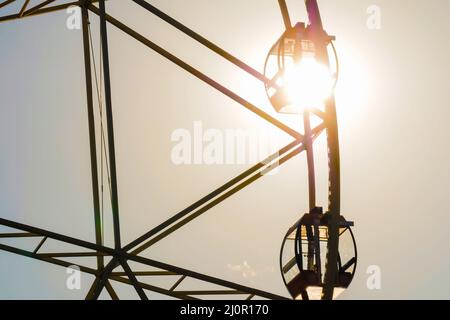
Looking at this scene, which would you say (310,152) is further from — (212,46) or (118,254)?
(118,254)

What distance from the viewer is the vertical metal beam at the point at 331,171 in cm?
1061

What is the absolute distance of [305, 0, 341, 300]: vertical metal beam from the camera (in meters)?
10.6

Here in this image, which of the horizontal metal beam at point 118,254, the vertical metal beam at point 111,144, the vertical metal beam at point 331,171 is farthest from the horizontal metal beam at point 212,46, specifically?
the horizontal metal beam at point 118,254

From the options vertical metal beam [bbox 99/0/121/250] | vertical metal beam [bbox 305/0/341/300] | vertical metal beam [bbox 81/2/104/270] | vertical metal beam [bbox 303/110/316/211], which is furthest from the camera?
vertical metal beam [bbox 303/110/316/211]

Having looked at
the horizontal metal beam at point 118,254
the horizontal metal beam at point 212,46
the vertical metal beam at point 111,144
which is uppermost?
the horizontal metal beam at point 212,46

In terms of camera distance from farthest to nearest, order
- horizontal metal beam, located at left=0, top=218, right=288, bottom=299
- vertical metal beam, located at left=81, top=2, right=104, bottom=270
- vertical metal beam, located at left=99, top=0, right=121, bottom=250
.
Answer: vertical metal beam, located at left=81, top=2, right=104, bottom=270 < horizontal metal beam, located at left=0, top=218, right=288, bottom=299 < vertical metal beam, located at left=99, top=0, right=121, bottom=250

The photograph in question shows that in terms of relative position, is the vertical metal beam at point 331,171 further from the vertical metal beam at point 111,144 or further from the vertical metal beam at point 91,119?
the vertical metal beam at point 91,119

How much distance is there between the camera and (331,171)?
1091 cm

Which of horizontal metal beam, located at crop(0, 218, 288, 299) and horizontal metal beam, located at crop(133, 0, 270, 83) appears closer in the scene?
horizontal metal beam, located at crop(0, 218, 288, 299)

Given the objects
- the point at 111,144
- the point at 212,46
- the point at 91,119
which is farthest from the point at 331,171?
the point at 91,119

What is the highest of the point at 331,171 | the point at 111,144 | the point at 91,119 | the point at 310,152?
the point at 91,119

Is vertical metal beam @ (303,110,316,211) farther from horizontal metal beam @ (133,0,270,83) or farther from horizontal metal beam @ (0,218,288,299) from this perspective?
horizontal metal beam @ (0,218,288,299)

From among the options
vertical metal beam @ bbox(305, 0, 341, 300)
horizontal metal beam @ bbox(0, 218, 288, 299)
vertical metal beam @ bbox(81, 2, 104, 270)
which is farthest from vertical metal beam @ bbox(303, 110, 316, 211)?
vertical metal beam @ bbox(81, 2, 104, 270)
